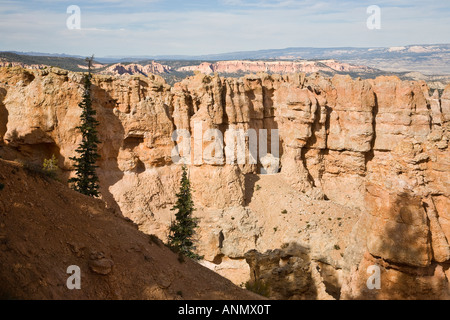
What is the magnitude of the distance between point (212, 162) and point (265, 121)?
44.5ft

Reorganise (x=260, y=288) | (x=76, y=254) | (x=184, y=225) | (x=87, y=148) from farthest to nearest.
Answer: (x=184, y=225)
(x=87, y=148)
(x=260, y=288)
(x=76, y=254)

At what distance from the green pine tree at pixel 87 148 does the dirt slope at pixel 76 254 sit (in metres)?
15.4

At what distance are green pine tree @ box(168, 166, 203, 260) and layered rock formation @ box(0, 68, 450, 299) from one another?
6.51ft

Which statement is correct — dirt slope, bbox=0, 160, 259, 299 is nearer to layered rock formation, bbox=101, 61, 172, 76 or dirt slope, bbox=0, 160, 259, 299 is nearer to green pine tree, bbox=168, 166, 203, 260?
green pine tree, bbox=168, 166, 203, 260

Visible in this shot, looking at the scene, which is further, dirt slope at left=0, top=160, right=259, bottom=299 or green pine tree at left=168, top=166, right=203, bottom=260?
green pine tree at left=168, top=166, right=203, bottom=260

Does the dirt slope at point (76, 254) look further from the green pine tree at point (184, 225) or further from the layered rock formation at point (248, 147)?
the green pine tree at point (184, 225)

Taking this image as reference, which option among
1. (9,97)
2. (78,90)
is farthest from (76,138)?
(9,97)

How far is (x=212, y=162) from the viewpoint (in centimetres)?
3878

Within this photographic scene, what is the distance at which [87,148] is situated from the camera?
33.3m

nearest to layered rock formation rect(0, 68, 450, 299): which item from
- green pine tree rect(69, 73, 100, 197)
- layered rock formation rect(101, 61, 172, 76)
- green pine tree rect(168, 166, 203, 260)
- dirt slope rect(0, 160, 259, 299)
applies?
green pine tree rect(69, 73, 100, 197)

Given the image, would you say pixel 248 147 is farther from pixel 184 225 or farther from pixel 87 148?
pixel 87 148

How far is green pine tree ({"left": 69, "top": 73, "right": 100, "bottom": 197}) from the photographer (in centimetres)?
3234

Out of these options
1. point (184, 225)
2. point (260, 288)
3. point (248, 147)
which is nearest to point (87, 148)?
point (184, 225)

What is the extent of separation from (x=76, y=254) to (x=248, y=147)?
108ft
